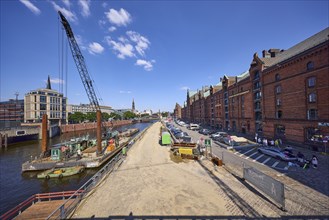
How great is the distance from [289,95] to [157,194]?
3050 centimetres

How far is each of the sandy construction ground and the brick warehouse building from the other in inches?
829

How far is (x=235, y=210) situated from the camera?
10.3 meters

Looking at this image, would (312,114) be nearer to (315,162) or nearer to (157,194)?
(315,162)

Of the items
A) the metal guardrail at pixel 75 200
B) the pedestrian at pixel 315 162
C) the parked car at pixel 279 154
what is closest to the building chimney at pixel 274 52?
the parked car at pixel 279 154

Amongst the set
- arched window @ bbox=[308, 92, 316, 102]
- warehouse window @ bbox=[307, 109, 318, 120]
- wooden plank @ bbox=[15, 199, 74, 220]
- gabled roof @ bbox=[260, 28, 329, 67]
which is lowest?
wooden plank @ bbox=[15, 199, 74, 220]

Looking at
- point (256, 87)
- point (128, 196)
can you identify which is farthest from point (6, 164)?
point (256, 87)

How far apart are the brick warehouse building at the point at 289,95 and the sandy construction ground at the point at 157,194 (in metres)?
21.1

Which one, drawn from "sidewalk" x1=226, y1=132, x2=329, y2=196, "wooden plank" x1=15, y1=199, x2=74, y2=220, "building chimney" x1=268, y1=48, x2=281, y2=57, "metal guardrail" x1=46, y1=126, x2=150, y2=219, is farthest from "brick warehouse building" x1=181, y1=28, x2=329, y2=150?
"wooden plank" x1=15, y1=199, x2=74, y2=220

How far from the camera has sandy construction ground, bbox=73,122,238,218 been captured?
1061cm

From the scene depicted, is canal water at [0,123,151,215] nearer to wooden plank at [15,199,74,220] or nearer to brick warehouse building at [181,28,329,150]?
wooden plank at [15,199,74,220]

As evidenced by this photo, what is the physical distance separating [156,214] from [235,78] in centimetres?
5144

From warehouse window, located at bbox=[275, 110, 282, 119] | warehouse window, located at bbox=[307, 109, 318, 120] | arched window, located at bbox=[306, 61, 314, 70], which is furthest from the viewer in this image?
warehouse window, located at bbox=[275, 110, 282, 119]

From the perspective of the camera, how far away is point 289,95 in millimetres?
29516

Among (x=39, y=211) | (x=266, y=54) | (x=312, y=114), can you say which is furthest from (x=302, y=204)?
(x=266, y=54)
